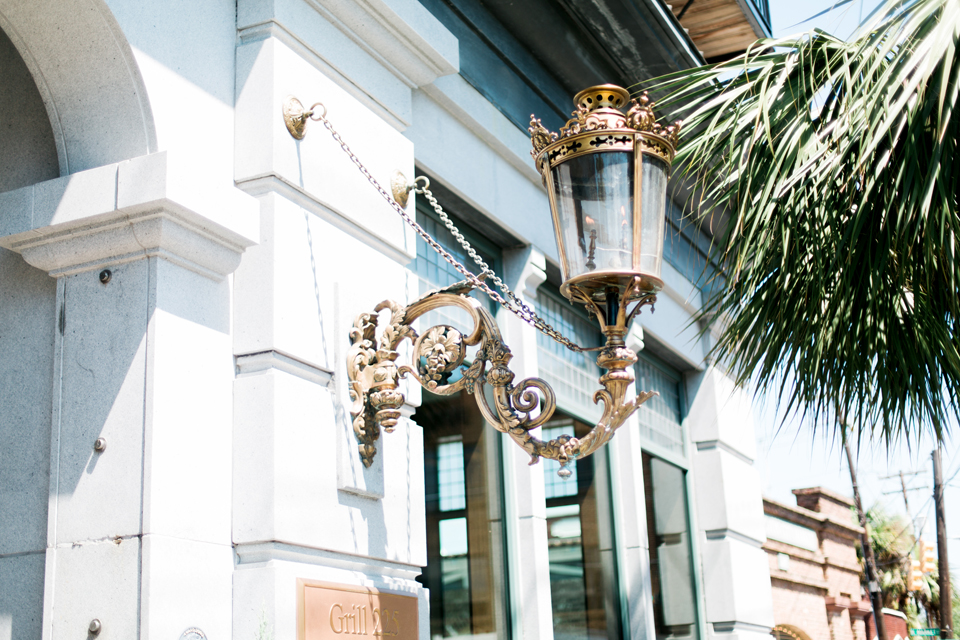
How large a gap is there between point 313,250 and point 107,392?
3.25 feet

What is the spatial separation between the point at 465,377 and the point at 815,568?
1728 cm

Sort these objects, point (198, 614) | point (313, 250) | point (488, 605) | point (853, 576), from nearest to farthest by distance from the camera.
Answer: point (198, 614) → point (313, 250) → point (488, 605) → point (853, 576)

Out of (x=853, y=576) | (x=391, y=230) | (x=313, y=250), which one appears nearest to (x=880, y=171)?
(x=391, y=230)

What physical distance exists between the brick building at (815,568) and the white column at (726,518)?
7482mm

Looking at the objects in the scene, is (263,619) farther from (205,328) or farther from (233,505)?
(205,328)

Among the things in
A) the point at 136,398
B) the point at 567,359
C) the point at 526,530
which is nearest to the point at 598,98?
the point at 136,398

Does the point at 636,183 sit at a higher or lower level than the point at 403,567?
higher

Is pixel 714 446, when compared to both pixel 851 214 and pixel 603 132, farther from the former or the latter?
pixel 603 132

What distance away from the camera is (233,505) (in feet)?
11.8

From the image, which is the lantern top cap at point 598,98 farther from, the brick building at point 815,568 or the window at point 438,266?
the brick building at point 815,568

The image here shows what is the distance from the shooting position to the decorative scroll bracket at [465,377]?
3.55 metres

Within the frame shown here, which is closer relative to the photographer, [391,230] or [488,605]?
[391,230]

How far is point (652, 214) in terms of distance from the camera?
142 inches

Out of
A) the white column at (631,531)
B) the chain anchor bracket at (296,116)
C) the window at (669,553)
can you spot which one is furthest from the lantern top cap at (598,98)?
the window at (669,553)
